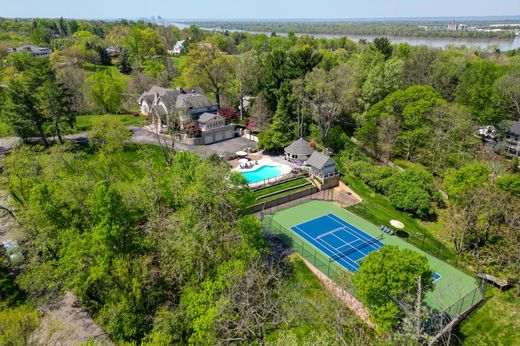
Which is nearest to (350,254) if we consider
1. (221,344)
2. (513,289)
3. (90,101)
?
(513,289)

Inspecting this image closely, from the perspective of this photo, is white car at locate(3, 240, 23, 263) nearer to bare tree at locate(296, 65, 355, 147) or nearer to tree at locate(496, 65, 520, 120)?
bare tree at locate(296, 65, 355, 147)

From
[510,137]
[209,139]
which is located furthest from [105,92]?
[510,137]

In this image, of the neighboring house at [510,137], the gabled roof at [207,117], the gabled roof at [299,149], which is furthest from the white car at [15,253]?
the neighboring house at [510,137]

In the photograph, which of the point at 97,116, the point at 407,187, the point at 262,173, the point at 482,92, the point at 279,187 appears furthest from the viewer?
the point at 482,92

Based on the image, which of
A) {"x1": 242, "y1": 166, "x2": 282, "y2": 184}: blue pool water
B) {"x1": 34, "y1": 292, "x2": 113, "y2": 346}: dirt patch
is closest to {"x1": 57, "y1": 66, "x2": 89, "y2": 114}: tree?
{"x1": 242, "y1": 166, "x2": 282, "y2": 184}: blue pool water

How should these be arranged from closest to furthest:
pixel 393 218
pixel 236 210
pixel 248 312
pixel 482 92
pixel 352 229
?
pixel 248 312
pixel 236 210
pixel 352 229
pixel 393 218
pixel 482 92

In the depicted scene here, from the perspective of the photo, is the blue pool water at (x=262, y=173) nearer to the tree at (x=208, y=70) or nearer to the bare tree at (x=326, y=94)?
the bare tree at (x=326, y=94)

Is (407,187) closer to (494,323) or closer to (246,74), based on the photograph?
(494,323)

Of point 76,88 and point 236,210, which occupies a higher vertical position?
point 76,88
